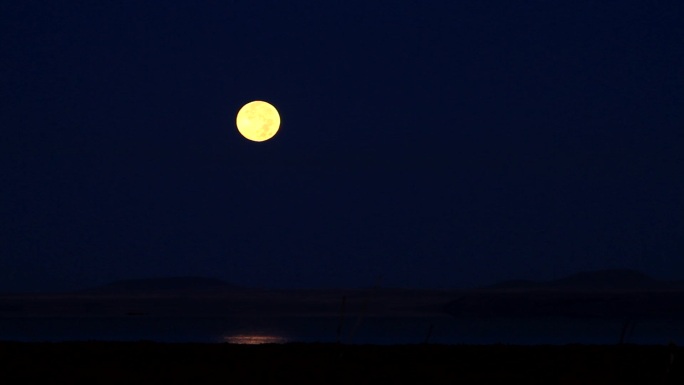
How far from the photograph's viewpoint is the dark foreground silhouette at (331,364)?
82.3 ft

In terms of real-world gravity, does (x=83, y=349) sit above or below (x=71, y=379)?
above

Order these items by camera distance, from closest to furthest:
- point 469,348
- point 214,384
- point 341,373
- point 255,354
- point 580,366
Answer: point 214,384 < point 341,373 < point 580,366 < point 255,354 < point 469,348

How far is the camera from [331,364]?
2722 cm

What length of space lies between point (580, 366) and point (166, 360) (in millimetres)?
10732

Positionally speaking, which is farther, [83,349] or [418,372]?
[83,349]

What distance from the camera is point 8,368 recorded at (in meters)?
26.0

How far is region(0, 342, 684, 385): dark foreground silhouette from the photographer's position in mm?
25078

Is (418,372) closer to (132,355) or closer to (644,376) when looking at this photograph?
(644,376)

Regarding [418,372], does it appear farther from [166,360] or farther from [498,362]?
[166,360]

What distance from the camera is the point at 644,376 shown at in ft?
85.5

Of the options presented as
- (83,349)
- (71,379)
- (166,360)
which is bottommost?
(71,379)

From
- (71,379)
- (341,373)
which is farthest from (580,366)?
(71,379)

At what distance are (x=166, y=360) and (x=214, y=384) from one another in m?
4.60

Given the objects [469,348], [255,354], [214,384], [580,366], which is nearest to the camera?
[214,384]
